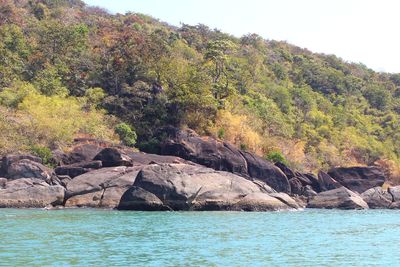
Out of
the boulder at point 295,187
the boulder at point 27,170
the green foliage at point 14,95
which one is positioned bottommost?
the boulder at point 295,187

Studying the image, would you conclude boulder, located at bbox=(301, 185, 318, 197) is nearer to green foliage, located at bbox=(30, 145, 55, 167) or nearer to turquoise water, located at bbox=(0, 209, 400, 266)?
turquoise water, located at bbox=(0, 209, 400, 266)

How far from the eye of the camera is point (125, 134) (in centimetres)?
5722

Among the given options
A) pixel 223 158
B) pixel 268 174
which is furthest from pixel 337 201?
pixel 223 158

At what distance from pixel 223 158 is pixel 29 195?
62.5 ft

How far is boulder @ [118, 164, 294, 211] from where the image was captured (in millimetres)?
40000

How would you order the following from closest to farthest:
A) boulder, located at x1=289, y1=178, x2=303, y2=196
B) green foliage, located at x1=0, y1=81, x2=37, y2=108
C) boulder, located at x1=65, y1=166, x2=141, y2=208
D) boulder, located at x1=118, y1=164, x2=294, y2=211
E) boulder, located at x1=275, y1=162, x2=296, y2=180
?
boulder, located at x1=118, y1=164, x2=294, y2=211, boulder, located at x1=65, y1=166, x2=141, y2=208, boulder, located at x1=289, y1=178, x2=303, y2=196, green foliage, located at x1=0, y1=81, x2=37, y2=108, boulder, located at x1=275, y1=162, x2=296, y2=180

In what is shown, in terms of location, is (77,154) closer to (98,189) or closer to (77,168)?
(77,168)

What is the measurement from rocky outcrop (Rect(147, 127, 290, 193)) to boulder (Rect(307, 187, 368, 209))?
3.79 metres

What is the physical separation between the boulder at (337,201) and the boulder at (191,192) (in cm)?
872

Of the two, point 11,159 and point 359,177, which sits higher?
point 11,159

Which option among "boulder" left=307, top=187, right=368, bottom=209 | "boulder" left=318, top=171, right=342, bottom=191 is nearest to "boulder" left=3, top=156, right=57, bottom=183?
"boulder" left=307, top=187, right=368, bottom=209

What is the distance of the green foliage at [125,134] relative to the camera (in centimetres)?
5712

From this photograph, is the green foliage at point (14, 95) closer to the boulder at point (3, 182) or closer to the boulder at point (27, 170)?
the boulder at point (27, 170)

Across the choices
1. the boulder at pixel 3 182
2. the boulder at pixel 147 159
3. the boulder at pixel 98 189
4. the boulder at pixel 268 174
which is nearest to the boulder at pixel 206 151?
the boulder at pixel 268 174
